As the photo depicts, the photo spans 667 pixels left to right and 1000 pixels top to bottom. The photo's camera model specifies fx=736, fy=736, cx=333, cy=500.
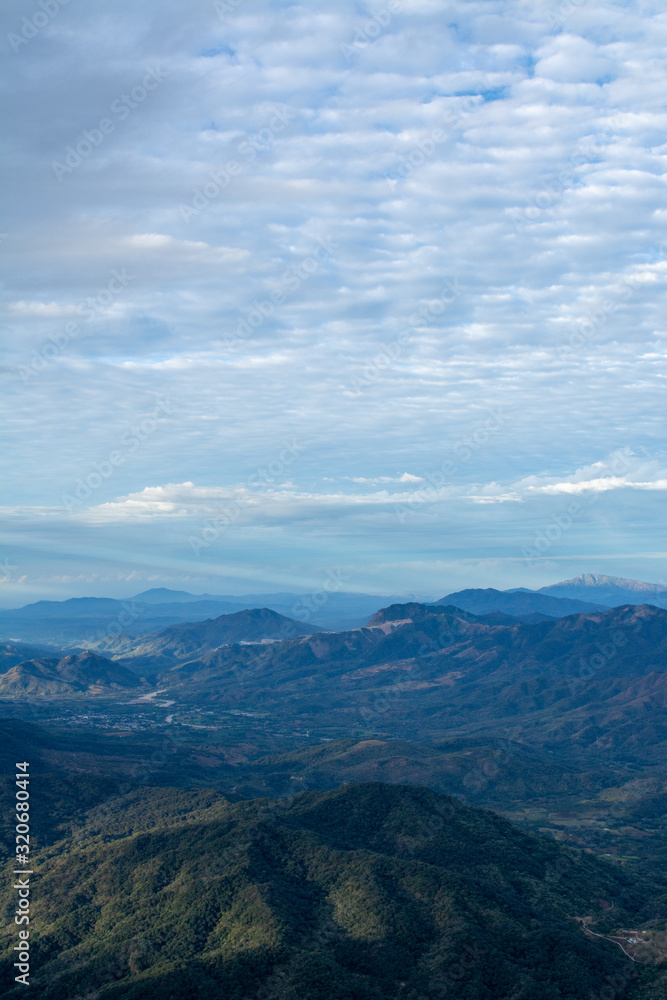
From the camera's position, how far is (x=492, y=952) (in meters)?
110

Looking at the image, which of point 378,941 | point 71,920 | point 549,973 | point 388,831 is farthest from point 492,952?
point 71,920

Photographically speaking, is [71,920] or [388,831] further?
[388,831]

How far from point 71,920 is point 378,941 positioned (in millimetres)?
53556

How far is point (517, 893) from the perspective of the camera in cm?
13388

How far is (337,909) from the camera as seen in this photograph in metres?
121

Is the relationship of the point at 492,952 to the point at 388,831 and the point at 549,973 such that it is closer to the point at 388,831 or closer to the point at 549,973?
the point at 549,973

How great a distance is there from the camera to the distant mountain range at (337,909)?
4099 inches

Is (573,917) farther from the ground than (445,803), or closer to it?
closer to it

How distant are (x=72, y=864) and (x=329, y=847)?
51542mm

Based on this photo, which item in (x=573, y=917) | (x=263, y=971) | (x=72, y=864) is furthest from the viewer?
(x=72, y=864)

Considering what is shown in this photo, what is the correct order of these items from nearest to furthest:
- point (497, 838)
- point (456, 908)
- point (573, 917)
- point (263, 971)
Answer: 1. point (263, 971)
2. point (456, 908)
3. point (573, 917)
4. point (497, 838)

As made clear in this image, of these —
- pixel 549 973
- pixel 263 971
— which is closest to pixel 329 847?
pixel 263 971

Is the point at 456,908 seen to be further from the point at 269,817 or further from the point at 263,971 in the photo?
the point at 269,817

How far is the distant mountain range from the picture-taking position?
10412 cm
